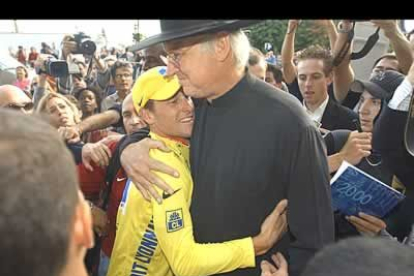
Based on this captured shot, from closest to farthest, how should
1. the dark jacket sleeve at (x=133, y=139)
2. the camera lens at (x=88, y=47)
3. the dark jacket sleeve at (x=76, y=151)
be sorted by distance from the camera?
the dark jacket sleeve at (x=133, y=139), the dark jacket sleeve at (x=76, y=151), the camera lens at (x=88, y=47)

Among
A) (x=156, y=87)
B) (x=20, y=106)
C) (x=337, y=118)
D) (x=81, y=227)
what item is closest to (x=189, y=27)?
(x=156, y=87)

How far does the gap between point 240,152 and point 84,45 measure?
4915 mm

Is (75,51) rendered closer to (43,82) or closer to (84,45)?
(84,45)

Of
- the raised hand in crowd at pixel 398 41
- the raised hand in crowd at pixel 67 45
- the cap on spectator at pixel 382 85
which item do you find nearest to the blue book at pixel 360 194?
the cap on spectator at pixel 382 85

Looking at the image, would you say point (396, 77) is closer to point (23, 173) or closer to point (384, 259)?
point (384, 259)

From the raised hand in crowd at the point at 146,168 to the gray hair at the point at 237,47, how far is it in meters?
0.37

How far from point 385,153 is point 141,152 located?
123 cm

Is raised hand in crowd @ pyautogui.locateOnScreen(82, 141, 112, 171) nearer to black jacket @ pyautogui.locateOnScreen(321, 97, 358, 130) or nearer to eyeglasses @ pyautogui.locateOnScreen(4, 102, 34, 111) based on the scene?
eyeglasses @ pyautogui.locateOnScreen(4, 102, 34, 111)

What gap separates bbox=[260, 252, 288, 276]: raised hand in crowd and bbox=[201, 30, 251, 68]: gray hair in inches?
26.0

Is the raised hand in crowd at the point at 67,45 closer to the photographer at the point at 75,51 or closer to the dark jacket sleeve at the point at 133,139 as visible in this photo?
the photographer at the point at 75,51

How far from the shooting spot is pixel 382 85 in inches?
117

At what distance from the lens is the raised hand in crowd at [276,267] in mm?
1784

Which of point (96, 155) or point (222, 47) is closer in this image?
point (222, 47)

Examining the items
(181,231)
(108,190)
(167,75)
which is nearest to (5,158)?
(181,231)
